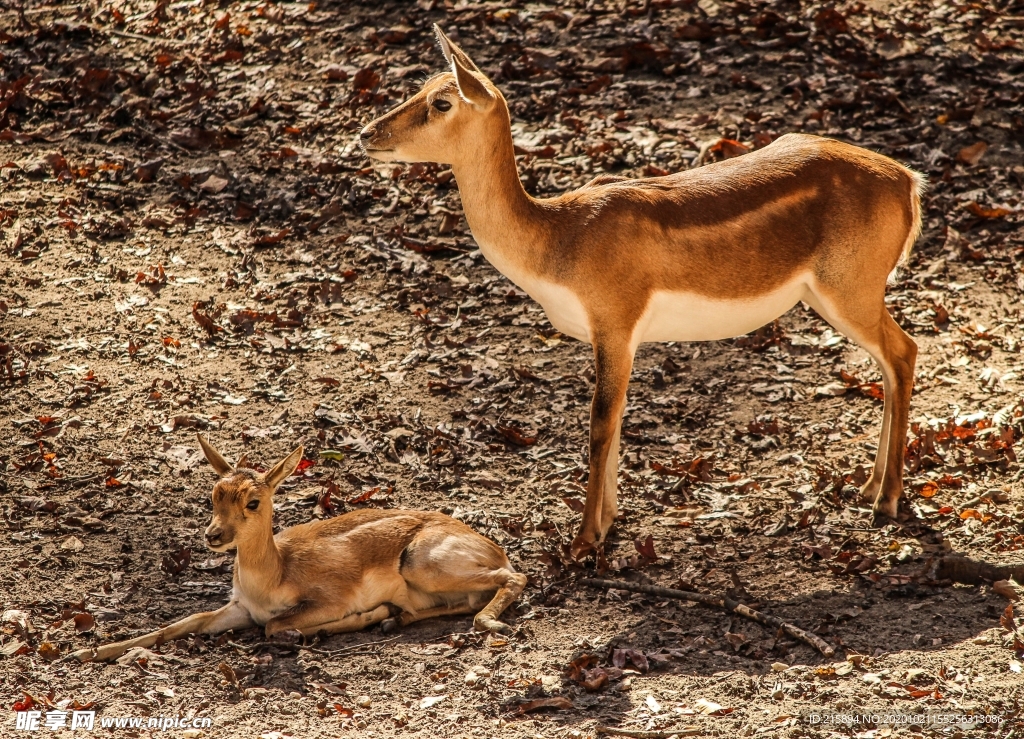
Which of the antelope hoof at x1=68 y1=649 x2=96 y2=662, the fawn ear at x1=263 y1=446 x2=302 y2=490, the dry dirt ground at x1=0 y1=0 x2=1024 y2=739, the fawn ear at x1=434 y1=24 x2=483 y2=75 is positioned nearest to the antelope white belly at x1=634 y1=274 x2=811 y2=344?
the dry dirt ground at x1=0 y1=0 x2=1024 y2=739

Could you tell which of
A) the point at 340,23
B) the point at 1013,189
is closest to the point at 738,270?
the point at 1013,189

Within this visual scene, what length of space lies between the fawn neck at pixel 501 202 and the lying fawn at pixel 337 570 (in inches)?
69.2

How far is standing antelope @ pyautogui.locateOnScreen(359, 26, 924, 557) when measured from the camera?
23.2 ft

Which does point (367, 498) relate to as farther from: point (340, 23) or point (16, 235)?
point (340, 23)

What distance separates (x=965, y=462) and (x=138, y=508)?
581 centimetres

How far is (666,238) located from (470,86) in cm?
153

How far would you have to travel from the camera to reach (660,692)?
597cm

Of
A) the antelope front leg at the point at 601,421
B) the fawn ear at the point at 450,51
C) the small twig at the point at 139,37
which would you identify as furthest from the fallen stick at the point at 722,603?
the small twig at the point at 139,37

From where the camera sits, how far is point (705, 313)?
7355mm

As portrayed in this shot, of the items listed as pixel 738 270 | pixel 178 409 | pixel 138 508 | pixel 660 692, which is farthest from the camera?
pixel 178 409

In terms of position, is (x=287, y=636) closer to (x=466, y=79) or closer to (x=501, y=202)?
(x=501, y=202)

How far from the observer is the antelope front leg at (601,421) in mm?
7191

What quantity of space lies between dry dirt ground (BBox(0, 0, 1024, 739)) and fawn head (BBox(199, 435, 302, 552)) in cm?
65

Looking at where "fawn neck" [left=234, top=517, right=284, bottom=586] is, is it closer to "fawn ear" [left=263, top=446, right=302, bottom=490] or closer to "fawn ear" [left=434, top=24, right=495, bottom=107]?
"fawn ear" [left=263, top=446, right=302, bottom=490]
